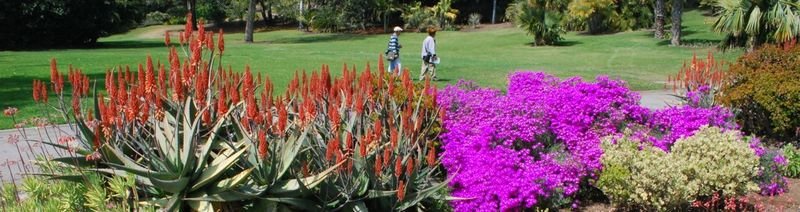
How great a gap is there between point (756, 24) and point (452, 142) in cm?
1310

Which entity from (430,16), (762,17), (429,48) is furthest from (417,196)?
(430,16)

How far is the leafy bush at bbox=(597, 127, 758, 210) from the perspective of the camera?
18.2ft

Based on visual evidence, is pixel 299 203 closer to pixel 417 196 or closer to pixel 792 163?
pixel 417 196

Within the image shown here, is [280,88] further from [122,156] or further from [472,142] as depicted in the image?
[122,156]

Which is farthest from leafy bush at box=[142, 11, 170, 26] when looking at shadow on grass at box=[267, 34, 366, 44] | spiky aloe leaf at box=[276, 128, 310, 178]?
spiky aloe leaf at box=[276, 128, 310, 178]

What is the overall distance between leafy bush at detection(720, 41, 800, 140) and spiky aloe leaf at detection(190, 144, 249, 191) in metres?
6.56

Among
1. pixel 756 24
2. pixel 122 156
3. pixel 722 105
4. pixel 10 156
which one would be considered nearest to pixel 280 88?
pixel 10 156

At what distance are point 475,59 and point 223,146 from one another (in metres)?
23.6

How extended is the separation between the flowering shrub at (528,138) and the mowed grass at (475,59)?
21.1ft

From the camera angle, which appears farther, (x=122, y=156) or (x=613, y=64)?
(x=613, y=64)

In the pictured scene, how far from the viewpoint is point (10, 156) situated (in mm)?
8508

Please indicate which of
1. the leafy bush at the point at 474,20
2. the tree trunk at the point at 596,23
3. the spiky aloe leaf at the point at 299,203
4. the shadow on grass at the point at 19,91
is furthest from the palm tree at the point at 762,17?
the leafy bush at the point at 474,20

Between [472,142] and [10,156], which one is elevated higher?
[472,142]

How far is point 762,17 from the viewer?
1714 cm
